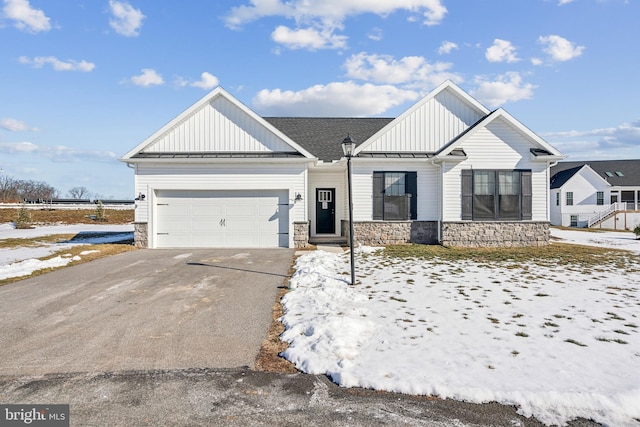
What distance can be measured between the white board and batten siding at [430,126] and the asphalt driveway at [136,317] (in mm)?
7315

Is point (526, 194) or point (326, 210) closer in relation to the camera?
point (526, 194)

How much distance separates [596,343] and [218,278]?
268 inches

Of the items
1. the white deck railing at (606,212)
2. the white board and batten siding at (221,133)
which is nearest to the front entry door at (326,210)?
the white board and batten siding at (221,133)

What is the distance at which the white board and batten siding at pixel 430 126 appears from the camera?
13.8m

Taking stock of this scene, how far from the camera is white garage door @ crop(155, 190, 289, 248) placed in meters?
13.3

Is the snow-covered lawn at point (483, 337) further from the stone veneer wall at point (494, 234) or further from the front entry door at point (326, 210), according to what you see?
the front entry door at point (326, 210)

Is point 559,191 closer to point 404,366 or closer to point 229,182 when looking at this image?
point 229,182

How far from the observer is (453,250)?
12.2 meters

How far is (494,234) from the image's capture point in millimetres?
13078

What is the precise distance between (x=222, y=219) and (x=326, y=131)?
692 cm

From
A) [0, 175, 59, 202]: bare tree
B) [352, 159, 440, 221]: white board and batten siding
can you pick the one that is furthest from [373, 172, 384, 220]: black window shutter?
[0, 175, 59, 202]: bare tree

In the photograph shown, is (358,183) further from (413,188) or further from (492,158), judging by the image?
(492,158)

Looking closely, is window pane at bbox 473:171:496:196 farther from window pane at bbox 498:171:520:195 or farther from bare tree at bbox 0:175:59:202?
bare tree at bbox 0:175:59:202

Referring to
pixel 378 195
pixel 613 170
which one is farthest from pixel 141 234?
pixel 613 170
